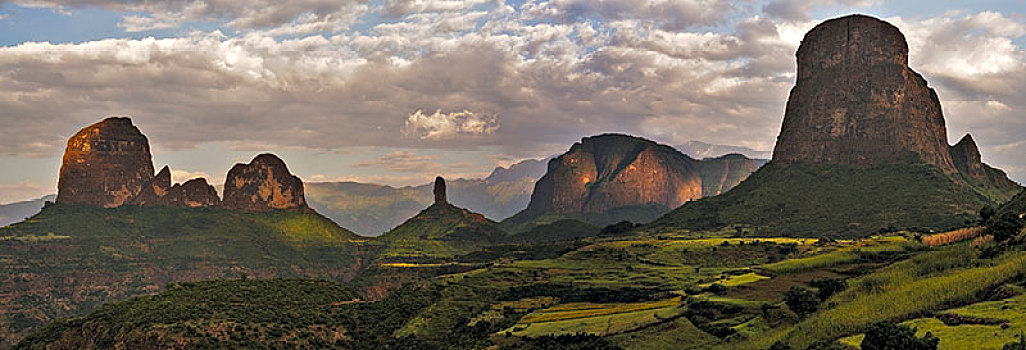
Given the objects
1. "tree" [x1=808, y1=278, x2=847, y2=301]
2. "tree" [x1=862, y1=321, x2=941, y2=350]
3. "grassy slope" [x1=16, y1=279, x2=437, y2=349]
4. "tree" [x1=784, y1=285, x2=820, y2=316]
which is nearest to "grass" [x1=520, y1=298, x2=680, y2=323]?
"grassy slope" [x1=16, y1=279, x2=437, y2=349]

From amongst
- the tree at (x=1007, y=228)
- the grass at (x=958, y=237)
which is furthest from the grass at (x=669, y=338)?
the grass at (x=958, y=237)

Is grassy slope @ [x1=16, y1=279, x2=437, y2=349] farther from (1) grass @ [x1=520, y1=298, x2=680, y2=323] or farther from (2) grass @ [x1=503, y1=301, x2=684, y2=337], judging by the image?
(2) grass @ [x1=503, y1=301, x2=684, y2=337]

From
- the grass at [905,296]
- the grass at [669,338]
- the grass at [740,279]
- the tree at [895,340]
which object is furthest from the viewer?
the grass at [740,279]

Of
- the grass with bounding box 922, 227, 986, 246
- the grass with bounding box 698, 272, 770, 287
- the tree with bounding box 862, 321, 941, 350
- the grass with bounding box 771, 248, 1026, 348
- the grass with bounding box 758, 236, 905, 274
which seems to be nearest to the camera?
the tree with bounding box 862, 321, 941, 350

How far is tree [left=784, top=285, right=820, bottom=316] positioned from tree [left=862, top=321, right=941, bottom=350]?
3441 centimetres

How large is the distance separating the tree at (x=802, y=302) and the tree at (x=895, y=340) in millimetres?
34413

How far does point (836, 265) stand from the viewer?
138000 millimetres

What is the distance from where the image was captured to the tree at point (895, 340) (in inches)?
2136

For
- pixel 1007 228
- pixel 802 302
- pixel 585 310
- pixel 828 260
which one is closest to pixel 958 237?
pixel 828 260

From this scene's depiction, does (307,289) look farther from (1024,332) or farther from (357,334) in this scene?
(1024,332)

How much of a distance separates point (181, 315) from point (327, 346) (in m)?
28.7

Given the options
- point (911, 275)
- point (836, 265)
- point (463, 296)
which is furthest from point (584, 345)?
point (463, 296)

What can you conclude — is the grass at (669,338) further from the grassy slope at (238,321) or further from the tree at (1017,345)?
the grassy slope at (238,321)

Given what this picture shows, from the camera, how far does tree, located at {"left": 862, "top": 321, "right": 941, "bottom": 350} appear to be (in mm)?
54250
